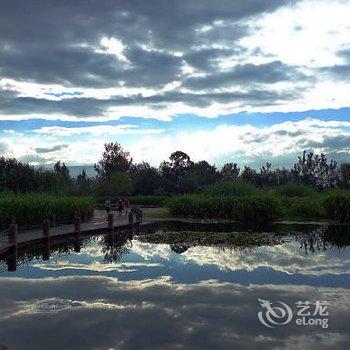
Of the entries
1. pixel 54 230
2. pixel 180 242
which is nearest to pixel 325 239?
pixel 180 242

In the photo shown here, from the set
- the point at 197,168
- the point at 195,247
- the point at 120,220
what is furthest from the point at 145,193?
the point at 195,247

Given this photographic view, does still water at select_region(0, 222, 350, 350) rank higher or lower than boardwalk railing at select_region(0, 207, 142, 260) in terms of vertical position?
lower

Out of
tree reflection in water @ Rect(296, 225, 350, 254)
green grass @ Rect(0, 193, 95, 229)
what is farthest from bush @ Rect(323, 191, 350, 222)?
green grass @ Rect(0, 193, 95, 229)

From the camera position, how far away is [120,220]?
28.7 meters

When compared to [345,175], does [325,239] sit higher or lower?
lower

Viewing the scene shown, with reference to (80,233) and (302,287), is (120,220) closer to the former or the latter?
(80,233)

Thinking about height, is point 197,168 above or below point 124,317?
above

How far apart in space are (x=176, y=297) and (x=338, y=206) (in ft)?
72.4

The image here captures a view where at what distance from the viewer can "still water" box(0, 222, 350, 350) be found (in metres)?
7.71

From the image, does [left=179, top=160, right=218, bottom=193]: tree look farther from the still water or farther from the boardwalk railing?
the still water

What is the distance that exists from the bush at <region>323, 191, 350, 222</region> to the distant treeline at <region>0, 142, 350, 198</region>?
899 inches

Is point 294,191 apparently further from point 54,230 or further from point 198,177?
point 54,230

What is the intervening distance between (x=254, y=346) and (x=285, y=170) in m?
62.6

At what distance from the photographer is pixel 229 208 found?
32406 mm
